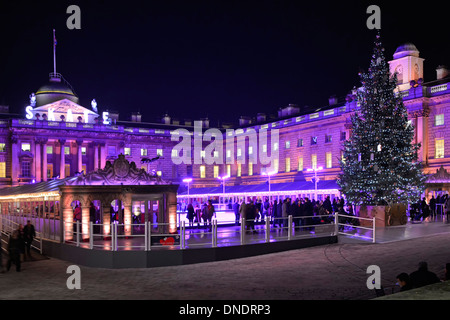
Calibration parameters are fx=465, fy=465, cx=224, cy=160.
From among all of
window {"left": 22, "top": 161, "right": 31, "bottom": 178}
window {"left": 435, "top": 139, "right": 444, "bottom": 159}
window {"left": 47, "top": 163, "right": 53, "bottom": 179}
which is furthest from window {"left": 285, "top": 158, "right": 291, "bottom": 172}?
window {"left": 22, "top": 161, "right": 31, "bottom": 178}

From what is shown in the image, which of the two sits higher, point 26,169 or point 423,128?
point 423,128

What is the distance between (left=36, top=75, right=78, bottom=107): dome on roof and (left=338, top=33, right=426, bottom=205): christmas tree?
6952cm

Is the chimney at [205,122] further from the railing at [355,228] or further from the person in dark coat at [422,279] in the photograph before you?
the person in dark coat at [422,279]

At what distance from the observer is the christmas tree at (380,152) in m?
26.6

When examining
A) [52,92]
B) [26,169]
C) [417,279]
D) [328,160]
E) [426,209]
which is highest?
[52,92]

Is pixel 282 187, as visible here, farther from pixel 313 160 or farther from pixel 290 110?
pixel 290 110

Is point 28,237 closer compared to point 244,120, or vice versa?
point 28,237

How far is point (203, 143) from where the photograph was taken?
91.0m

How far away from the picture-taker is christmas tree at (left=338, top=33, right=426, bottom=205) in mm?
26562

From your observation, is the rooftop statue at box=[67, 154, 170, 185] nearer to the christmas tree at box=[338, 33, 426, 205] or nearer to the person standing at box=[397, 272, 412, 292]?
the christmas tree at box=[338, 33, 426, 205]

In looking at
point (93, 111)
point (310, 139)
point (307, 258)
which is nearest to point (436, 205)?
point (307, 258)

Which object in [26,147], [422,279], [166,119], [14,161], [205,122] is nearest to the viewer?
[422,279]

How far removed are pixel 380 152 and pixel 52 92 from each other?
71634 mm

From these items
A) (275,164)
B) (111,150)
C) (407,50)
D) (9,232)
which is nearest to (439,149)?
(407,50)
